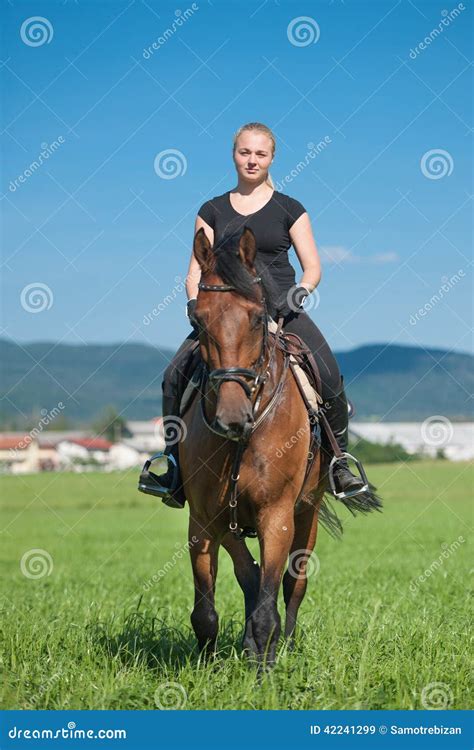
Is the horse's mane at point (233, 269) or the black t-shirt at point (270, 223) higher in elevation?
the black t-shirt at point (270, 223)

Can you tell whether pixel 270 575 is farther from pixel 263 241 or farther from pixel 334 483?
pixel 263 241

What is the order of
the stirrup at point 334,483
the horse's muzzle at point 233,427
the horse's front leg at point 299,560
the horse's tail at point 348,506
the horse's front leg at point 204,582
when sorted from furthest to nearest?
the horse's tail at point 348,506 → the horse's front leg at point 299,560 → the stirrup at point 334,483 → the horse's front leg at point 204,582 → the horse's muzzle at point 233,427

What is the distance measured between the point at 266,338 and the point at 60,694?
2623 millimetres

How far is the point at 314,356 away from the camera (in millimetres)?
7707

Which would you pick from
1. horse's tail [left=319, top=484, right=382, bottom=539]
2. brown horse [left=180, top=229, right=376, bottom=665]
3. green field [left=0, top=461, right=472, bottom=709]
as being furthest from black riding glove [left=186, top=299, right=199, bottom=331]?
horse's tail [left=319, top=484, right=382, bottom=539]

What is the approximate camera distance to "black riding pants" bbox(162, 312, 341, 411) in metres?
7.53

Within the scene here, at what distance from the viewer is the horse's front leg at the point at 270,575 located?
6547 mm

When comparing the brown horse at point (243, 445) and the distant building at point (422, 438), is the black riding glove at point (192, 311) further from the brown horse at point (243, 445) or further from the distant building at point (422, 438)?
the distant building at point (422, 438)

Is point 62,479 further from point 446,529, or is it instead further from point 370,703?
point 370,703

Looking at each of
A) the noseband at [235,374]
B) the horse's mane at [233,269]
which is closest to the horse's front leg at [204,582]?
the noseband at [235,374]

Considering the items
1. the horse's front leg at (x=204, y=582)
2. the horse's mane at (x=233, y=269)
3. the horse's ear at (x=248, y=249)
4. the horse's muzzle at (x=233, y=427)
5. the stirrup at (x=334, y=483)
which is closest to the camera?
the horse's muzzle at (x=233, y=427)

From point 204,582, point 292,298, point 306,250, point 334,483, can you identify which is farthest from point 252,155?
point 204,582

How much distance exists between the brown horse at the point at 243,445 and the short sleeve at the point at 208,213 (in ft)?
3.41

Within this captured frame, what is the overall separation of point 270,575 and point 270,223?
2.54m
